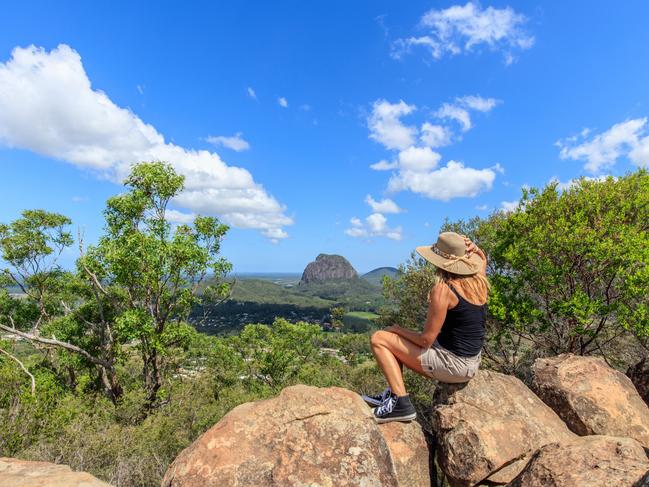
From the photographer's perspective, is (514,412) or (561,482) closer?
(561,482)

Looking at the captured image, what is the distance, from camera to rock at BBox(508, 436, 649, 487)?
13.4 ft

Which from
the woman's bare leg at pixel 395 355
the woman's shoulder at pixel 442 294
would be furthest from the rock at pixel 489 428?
the woman's shoulder at pixel 442 294

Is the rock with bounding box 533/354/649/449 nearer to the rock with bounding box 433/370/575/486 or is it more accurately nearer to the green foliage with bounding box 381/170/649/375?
the rock with bounding box 433/370/575/486

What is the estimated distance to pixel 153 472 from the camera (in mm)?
11242

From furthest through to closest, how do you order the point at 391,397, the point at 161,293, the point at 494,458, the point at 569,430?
the point at 161,293 → the point at 569,430 → the point at 391,397 → the point at 494,458

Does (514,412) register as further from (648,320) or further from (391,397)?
(648,320)

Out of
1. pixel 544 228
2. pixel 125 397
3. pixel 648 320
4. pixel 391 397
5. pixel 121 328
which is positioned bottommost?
pixel 125 397

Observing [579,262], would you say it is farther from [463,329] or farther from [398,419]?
[398,419]

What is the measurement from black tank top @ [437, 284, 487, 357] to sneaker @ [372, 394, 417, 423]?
1156 millimetres

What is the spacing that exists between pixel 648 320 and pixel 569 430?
4860 mm

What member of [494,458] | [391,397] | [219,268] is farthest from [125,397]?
[494,458]

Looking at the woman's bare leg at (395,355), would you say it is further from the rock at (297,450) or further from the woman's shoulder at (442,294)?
the woman's shoulder at (442,294)

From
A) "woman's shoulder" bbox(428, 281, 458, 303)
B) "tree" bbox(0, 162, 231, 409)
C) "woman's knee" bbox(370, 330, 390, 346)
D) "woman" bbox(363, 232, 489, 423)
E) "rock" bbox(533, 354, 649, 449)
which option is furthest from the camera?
"tree" bbox(0, 162, 231, 409)

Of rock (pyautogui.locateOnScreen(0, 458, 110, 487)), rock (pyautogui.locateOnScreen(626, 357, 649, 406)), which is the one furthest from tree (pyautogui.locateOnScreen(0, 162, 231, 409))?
rock (pyautogui.locateOnScreen(626, 357, 649, 406))
